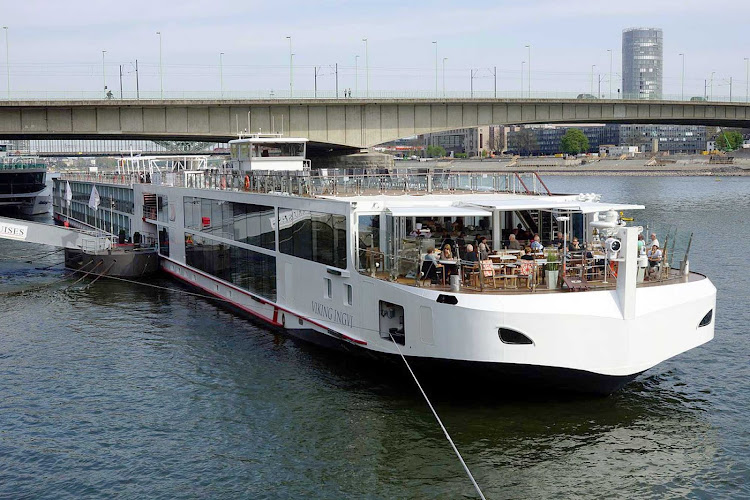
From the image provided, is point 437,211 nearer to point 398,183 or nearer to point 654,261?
point 654,261

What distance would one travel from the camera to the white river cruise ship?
20156mm

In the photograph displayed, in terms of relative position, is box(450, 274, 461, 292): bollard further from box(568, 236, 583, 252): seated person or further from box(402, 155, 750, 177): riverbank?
box(402, 155, 750, 177): riverbank

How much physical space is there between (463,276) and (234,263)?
14.0m

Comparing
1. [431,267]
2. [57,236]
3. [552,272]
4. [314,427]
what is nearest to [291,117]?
[57,236]

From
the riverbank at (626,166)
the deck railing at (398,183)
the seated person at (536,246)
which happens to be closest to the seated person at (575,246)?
the seated person at (536,246)

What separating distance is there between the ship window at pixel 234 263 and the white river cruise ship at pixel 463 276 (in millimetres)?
106

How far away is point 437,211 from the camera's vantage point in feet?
75.0

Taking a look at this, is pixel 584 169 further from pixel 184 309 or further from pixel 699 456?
pixel 699 456

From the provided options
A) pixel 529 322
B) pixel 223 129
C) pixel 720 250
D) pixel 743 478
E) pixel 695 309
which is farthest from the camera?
pixel 223 129

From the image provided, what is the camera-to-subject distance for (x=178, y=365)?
2641cm

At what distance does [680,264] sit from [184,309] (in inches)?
766

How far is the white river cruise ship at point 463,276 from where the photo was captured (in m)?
20.2

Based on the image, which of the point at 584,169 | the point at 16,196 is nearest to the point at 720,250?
the point at 16,196

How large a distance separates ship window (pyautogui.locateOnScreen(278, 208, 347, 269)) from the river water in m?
2.97
